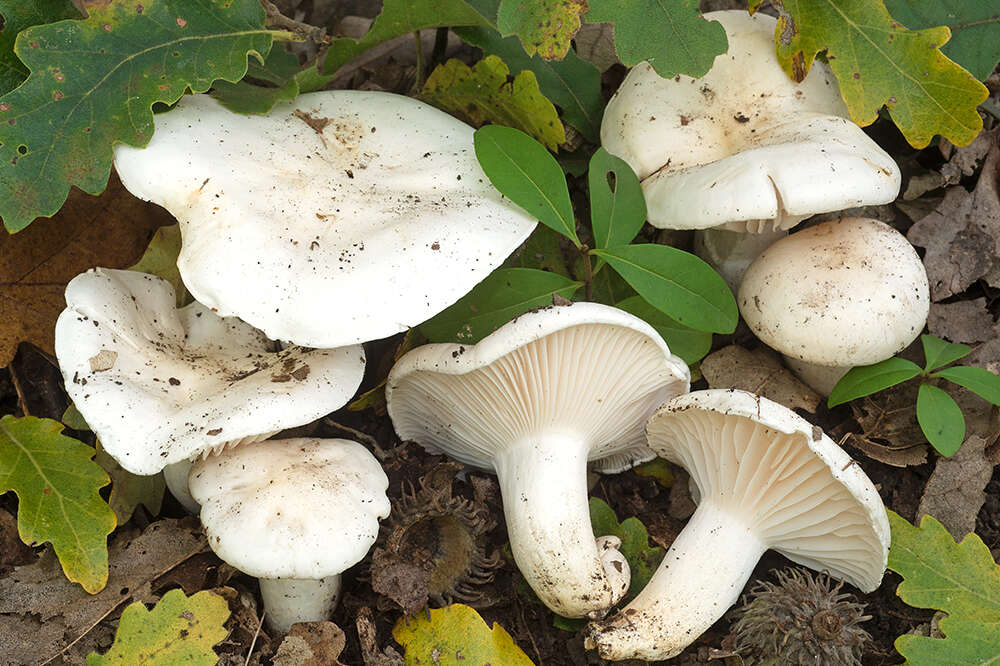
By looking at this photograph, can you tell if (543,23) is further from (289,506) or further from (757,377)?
(289,506)

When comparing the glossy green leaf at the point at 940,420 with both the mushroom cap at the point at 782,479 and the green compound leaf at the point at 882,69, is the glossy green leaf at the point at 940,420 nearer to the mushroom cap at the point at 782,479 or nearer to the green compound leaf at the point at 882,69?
the mushroom cap at the point at 782,479

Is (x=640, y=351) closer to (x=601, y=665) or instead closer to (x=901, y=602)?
(x=601, y=665)

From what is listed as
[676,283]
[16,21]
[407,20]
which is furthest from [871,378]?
[16,21]

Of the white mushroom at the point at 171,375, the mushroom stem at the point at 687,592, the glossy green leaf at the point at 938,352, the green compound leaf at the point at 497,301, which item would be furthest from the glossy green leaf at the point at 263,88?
the glossy green leaf at the point at 938,352

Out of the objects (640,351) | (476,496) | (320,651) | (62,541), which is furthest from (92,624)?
(640,351)

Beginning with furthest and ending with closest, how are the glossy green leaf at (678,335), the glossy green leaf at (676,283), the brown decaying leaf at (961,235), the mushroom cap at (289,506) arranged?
the brown decaying leaf at (961,235) < the glossy green leaf at (678,335) < the glossy green leaf at (676,283) < the mushroom cap at (289,506)

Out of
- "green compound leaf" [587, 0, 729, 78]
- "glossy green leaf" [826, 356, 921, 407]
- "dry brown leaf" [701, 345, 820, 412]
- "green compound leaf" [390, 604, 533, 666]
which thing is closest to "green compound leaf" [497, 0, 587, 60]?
"green compound leaf" [587, 0, 729, 78]
